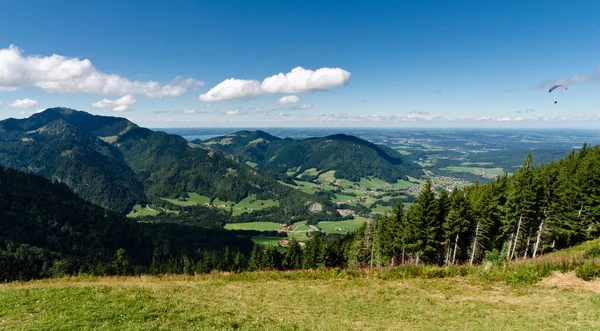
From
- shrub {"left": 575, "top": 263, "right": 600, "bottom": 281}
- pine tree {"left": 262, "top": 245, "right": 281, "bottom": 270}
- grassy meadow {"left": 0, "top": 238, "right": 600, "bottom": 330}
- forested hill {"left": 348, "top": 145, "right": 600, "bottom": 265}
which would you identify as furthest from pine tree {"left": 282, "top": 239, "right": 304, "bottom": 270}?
shrub {"left": 575, "top": 263, "right": 600, "bottom": 281}

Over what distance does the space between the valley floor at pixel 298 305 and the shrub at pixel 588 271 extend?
0.76 meters

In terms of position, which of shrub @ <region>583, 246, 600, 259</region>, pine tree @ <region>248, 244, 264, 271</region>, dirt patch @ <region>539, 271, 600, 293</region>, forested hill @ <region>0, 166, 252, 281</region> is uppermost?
shrub @ <region>583, 246, 600, 259</region>

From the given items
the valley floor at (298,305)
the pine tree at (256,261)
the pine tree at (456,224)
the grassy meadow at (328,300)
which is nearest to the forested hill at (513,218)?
the pine tree at (456,224)

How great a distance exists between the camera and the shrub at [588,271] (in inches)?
870

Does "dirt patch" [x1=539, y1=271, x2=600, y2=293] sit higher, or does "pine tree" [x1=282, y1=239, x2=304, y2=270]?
"dirt patch" [x1=539, y1=271, x2=600, y2=293]

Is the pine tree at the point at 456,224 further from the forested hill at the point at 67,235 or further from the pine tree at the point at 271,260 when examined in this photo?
the forested hill at the point at 67,235

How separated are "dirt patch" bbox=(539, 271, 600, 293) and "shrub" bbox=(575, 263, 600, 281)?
325 mm

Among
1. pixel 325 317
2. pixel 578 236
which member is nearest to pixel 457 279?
pixel 325 317

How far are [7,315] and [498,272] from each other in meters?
34.3

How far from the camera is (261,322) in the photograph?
643 inches

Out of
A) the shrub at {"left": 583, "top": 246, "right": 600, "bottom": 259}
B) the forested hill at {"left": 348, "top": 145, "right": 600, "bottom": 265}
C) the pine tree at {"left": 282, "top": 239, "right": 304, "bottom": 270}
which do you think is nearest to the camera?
the shrub at {"left": 583, "top": 246, "right": 600, "bottom": 259}

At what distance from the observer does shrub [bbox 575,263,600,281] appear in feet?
72.5

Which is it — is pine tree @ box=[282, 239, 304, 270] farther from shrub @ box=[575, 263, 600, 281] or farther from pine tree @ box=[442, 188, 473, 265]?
shrub @ box=[575, 263, 600, 281]

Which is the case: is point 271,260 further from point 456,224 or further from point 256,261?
point 456,224
